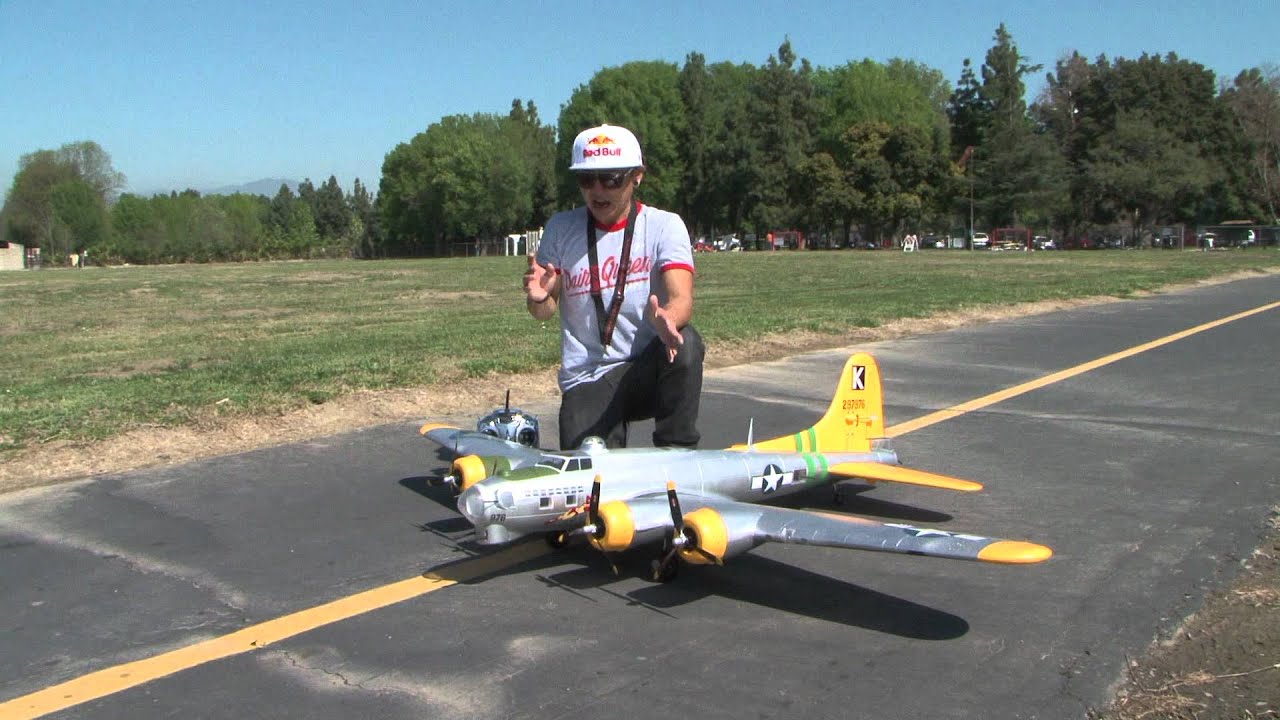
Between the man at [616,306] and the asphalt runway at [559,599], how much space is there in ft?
2.77

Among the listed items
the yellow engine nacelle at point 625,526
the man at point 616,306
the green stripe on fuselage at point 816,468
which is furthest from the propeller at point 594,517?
the green stripe on fuselage at point 816,468

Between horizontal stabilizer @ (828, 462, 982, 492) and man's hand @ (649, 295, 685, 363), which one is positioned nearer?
man's hand @ (649, 295, 685, 363)

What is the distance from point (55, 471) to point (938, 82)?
133270mm

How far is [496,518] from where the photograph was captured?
4.96 metres

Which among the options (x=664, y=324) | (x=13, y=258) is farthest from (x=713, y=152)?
(x=664, y=324)

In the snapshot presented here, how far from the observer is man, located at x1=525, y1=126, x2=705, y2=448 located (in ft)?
18.8

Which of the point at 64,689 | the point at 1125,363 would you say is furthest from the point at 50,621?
the point at 1125,363

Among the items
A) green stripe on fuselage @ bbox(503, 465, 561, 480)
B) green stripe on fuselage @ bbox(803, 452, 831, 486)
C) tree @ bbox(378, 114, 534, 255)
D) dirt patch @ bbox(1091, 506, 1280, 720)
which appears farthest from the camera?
tree @ bbox(378, 114, 534, 255)

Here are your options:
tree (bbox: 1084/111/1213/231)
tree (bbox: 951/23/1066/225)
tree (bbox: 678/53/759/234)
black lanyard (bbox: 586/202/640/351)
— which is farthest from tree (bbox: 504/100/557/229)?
black lanyard (bbox: 586/202/640/351)

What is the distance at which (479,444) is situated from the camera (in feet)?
21.0

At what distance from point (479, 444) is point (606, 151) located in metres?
1.99

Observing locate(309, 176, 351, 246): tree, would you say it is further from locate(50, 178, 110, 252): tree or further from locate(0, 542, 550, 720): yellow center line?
locate(0, 542, 550, 720): yellow center line

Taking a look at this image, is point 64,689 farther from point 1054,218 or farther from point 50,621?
point 1054,218

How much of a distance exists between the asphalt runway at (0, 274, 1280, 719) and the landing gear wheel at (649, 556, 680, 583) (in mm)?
78
